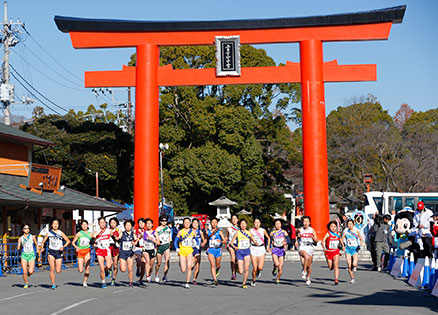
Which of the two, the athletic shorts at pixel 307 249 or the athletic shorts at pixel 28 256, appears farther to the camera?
the athletic shorts at pixel 28 256

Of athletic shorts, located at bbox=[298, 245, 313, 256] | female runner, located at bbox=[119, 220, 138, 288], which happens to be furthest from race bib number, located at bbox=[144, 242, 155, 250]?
athletic shorts, located at bbox=[298, 245, 313, 256]

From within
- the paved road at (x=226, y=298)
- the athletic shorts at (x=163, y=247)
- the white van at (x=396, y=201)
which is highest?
the white van at (x=396, y=201)

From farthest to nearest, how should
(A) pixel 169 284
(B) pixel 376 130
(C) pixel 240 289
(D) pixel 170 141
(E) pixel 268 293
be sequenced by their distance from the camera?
(B) pixel 376 130 → (D) pixel 170 141 → (A) pixel 169 284 → (C) pixel 240 289 → (E) pixel 268 293

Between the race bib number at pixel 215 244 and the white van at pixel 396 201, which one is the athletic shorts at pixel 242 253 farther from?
the white van at pixel 396 201

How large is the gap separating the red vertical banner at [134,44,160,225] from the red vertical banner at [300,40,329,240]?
642 cm

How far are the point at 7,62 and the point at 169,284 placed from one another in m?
24.0

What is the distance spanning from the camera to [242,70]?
28.6 metres

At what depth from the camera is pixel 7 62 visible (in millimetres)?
36156

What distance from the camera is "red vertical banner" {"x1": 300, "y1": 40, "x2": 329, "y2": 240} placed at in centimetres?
2752

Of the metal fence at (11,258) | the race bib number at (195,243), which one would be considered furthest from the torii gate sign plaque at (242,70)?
the race bib number at (195,243)

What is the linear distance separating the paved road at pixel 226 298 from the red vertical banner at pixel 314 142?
32.9ft

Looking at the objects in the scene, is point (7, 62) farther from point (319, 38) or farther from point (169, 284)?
point (169, 284)

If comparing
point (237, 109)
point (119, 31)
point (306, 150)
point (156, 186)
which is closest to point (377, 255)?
point (306, 150)

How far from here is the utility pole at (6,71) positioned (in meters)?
35.6
